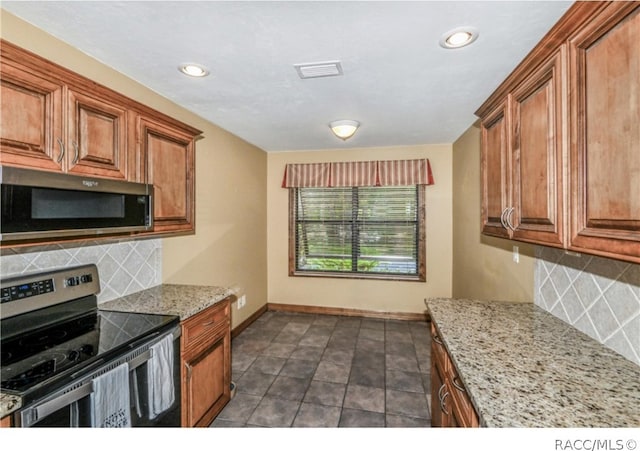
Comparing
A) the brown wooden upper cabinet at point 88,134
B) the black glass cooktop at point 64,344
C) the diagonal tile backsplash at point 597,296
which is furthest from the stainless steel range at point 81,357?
the diagonal tile backsplash at point 597,296

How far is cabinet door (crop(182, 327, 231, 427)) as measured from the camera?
192cm

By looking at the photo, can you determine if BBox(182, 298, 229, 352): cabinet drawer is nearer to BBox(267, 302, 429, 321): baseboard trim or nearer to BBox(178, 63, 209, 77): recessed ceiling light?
BBox(178, 63, 209, 77): recessed ceiling light

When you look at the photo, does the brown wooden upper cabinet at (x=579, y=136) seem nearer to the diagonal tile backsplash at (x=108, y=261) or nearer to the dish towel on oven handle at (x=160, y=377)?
the dish towel on oven handle at (x=160, y=377)

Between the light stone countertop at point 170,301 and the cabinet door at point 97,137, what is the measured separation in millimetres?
829

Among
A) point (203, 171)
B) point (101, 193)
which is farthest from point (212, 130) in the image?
point (101, 193)

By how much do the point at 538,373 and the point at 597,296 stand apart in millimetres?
615

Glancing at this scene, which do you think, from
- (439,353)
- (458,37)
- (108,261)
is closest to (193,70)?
(108,261)

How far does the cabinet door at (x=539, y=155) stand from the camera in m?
1.21

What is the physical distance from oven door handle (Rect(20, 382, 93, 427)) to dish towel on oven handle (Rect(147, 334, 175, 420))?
0.34 metres

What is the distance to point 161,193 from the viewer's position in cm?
211

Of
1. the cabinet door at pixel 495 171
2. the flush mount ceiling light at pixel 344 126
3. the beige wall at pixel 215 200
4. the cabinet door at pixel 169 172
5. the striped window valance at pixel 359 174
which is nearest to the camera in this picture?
the cabinet door at pixel 495 171

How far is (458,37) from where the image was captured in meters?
1.72

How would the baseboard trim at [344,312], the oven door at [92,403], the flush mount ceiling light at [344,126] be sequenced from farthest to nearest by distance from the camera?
the baseboard trim at [344,312]
the flush mount ceiling light at [344,126]
the oven door at [92,403]
